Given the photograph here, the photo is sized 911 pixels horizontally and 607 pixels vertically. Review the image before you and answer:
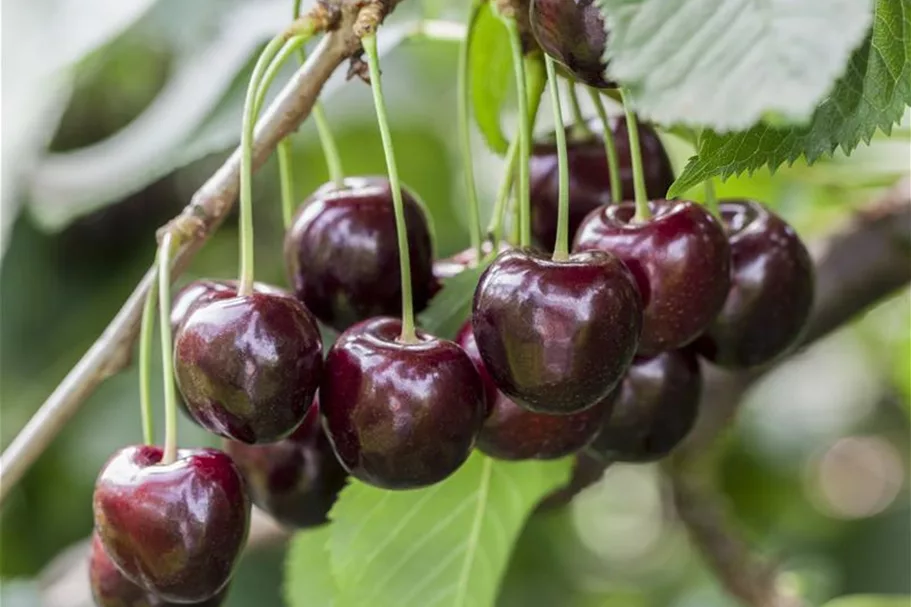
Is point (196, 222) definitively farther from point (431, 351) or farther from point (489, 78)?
point (489, 78)

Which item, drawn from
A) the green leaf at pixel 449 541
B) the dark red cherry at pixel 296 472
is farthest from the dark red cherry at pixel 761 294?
the dark red cherry at pixel 296 472

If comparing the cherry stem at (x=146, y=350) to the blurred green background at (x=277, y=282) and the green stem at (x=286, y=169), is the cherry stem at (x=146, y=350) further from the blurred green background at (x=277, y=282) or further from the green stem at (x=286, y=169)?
the blurred green background at (x=277, y=282)

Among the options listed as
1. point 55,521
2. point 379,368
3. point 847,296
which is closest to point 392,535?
point 379,368

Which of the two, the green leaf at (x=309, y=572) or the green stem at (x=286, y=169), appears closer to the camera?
the green stem at (x=286, y=169)

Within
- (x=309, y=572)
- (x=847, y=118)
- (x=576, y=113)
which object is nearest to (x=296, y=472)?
(x=309, y=572)

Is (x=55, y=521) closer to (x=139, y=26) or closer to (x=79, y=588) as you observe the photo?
(x=79, y=588)

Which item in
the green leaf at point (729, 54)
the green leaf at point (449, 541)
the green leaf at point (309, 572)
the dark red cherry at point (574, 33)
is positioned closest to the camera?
the green leaf at point (729, 54)
